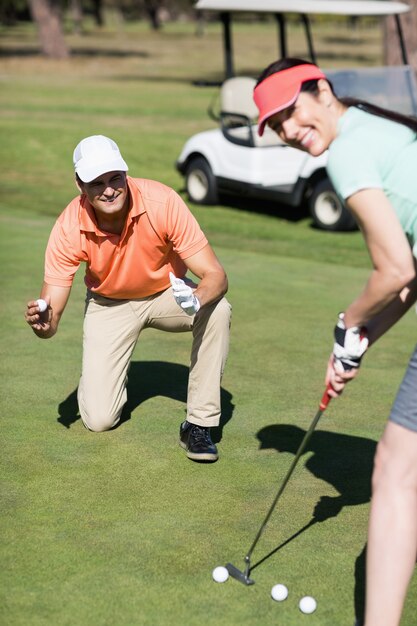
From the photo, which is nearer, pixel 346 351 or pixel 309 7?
pixel 346 351

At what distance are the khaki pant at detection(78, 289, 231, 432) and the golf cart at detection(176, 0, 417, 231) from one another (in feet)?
21.2

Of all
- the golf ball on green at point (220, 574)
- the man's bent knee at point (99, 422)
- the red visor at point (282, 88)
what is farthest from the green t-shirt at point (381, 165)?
the man's bent knee at point (99, 422)

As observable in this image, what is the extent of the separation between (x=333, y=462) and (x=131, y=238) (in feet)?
4.57

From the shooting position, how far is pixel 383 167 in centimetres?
313

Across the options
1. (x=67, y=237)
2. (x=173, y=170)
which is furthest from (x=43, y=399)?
(x=173, y=170)

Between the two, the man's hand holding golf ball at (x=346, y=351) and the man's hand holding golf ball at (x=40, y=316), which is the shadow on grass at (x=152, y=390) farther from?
the man's hand holding golf ball at (x=346, y=351)

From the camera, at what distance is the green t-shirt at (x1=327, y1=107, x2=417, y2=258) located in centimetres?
309

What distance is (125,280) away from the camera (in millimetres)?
5180

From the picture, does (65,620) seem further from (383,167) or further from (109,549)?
(383,167)

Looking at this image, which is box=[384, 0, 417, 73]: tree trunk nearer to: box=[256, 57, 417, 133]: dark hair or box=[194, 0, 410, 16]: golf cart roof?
box=[194, 0, 410, 16]: golf cart roof

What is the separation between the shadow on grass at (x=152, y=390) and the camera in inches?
212

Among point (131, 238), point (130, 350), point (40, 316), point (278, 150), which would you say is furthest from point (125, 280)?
point (278, 150)

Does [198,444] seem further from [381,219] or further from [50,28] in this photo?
[50,28]

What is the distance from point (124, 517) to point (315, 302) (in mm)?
4087
